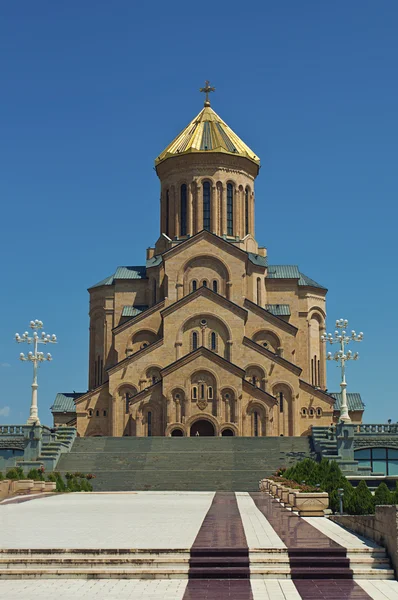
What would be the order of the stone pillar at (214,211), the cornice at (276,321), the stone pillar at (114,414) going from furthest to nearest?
the stone pillar at (214,211)
the cornice at (276,321)
the stone pillar at (114,414)

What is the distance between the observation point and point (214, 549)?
12.7 m

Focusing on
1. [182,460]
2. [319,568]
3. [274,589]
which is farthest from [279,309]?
[274,589]

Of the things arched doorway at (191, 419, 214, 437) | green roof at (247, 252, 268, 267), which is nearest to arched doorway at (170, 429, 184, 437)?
arched doorway at (191, 419, 214, 437)

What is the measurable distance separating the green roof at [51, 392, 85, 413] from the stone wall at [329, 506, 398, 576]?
145ft

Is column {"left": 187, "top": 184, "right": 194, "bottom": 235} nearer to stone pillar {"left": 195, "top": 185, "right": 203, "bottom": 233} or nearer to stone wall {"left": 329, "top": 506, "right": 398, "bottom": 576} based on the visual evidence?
stone pillar {"left": 195, "top": 185, "right": 203, "bottom": 233}

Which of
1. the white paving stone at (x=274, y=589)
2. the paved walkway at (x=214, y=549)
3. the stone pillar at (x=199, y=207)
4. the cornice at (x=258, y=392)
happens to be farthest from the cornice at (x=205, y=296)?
the white paving stone at (x=274, y=589)

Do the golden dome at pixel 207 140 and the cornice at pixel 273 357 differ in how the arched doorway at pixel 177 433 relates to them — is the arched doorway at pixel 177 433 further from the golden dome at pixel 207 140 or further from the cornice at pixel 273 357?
the golden dome at pixel 207 140

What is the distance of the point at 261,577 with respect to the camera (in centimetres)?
1194

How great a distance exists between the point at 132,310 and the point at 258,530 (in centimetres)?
4151

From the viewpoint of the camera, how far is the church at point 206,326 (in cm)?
4866

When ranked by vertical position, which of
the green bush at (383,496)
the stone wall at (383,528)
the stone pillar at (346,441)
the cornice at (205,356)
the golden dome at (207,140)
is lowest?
the stone wall at (383,528)

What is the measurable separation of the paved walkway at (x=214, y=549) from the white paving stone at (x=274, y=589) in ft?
0.04

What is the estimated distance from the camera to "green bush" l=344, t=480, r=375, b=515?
59.7 ft

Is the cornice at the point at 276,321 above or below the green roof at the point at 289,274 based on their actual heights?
below
